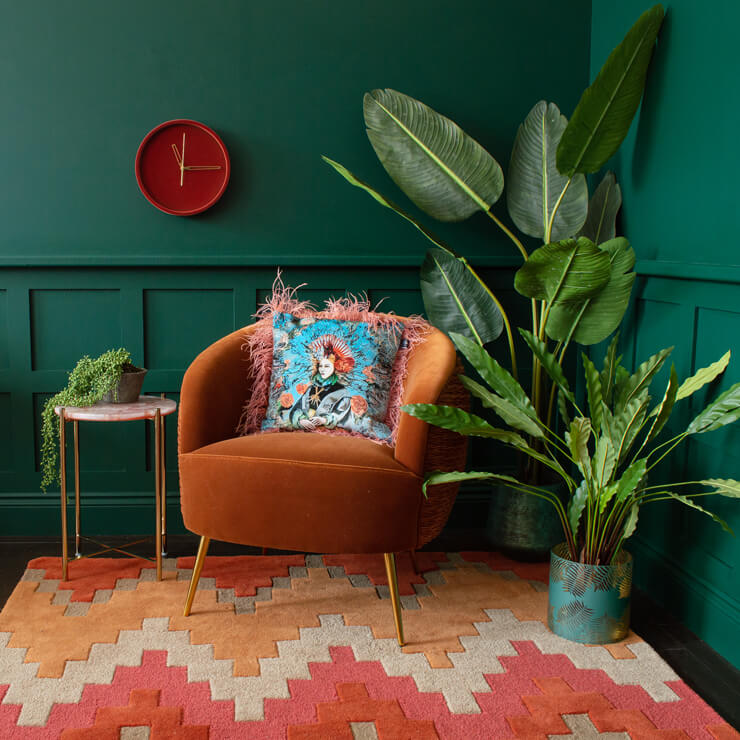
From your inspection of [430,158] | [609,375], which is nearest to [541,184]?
[430,158]

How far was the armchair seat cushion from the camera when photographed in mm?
1900

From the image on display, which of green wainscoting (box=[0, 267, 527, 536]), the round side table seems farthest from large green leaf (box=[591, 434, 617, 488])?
the round side table

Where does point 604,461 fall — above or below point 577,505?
above

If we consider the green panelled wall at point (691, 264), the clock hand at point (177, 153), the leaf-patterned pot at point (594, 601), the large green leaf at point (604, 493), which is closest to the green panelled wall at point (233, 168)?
the clock hand at point (177, 153)

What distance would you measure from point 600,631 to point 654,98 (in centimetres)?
154

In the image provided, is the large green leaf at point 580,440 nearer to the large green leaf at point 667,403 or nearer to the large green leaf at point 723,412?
the large green leaf at point 667,403

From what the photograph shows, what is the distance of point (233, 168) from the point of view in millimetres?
2662

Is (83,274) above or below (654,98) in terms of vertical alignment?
below

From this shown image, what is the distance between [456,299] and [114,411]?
113cm

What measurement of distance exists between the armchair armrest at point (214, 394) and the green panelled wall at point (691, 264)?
1247 millimetres

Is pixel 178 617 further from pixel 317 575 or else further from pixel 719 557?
pixel 719 557

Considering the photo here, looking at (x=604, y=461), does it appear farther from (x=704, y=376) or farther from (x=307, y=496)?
(x=307, y=496)

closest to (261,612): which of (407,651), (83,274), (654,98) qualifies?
(407,651)

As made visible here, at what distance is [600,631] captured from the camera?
193cm
